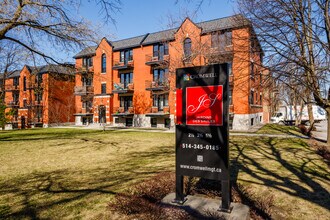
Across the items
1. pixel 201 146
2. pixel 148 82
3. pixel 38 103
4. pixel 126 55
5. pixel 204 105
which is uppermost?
pixel 126 55

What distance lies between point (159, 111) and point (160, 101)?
1383mm

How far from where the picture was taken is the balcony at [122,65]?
30.9m

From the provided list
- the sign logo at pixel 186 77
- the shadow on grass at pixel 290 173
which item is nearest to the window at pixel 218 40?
the shadow on grass at pixel 290 173

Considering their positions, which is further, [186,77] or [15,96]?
[15,96]

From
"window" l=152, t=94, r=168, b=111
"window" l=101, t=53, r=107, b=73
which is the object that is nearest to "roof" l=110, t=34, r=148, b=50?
"window" l=101, t=53, r=107, b=73

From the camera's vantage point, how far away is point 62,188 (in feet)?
19.4

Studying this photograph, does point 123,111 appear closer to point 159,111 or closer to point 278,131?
point 159,111

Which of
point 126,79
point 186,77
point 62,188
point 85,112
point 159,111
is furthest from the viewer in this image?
point 85,112

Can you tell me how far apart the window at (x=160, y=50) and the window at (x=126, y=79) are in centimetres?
525

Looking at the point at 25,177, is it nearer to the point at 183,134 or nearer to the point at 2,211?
the point at 2,211

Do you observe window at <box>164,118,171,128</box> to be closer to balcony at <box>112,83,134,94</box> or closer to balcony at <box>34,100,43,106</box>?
balcony at <box>112,83,134,94</box>

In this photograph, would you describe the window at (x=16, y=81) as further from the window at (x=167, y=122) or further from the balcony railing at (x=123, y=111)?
the window at (x=167, y=122)

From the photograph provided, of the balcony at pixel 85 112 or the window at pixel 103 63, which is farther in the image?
the balcony at pixel 85 112

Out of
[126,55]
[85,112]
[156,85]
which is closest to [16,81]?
[85,112]
